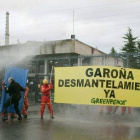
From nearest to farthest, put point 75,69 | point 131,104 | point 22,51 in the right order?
1. point 131,104
2. point 75,69
3. point 22,51

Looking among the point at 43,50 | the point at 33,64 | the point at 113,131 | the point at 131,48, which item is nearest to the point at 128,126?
the point at 113,131

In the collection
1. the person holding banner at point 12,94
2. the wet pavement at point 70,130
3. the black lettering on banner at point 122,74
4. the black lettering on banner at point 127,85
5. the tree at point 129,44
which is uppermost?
the tree at point 129,44

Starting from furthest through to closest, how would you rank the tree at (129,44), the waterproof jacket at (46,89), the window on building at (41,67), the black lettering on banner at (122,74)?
the tree at (129,44) < the window on building at (41,67) < the waterproof jacket at (46,89) < the black lettering on banner at (122,74)

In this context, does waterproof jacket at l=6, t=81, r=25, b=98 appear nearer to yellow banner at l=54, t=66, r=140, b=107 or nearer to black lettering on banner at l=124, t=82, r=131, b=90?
yellow banner at l=54, t=66, r=140, b=107

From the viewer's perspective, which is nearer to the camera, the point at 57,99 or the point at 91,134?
the point at 91,134

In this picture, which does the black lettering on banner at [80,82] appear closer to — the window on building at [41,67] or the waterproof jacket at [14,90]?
the waterproof jacket at [14,90]

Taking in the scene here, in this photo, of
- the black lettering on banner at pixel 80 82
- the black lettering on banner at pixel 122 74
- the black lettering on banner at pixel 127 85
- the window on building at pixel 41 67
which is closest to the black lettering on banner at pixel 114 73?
the black lettering on banner at pixel 122 74

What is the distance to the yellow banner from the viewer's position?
8945mm

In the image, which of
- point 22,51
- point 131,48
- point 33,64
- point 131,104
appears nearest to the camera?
point 131,104

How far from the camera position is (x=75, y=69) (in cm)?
954

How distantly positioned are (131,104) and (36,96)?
804cm

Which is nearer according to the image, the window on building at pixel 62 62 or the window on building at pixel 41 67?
the window on building at pixel 62 62

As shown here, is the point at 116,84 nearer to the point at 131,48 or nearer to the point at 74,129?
the point at 74,129

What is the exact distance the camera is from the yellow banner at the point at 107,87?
895 cm
